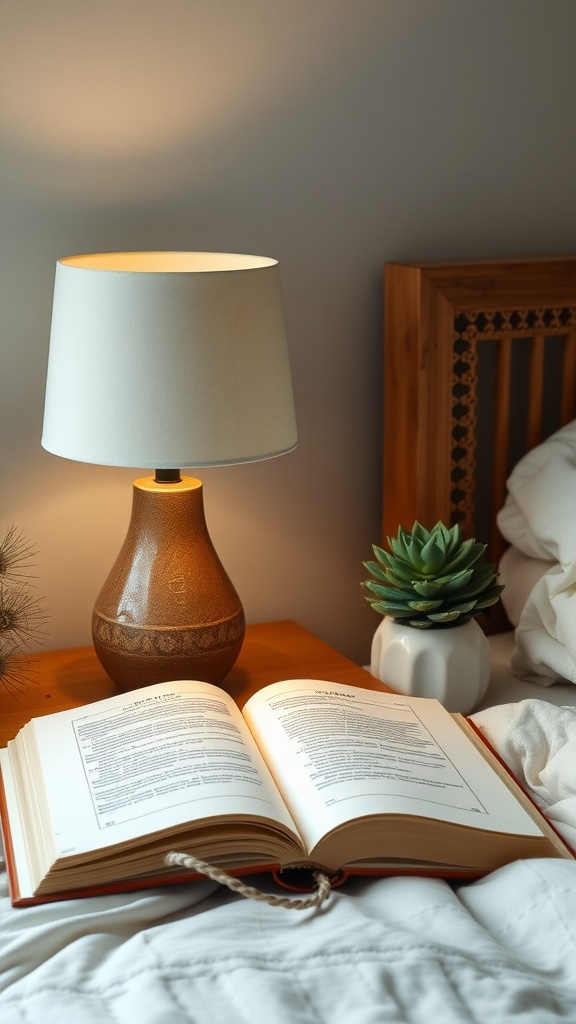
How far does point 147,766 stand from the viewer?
0.83m

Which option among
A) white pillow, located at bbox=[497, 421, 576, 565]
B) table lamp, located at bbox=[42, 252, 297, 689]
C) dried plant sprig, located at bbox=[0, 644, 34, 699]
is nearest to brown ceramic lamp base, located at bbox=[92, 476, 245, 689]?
table lamp, located at bbox=[42, 252, 297, 689]

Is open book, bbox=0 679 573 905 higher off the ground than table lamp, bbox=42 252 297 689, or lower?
lower

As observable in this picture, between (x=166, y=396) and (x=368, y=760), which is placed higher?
(x=166, y=396)

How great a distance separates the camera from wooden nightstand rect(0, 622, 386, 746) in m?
1.07

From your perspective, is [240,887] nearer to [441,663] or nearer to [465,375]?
[441,663]

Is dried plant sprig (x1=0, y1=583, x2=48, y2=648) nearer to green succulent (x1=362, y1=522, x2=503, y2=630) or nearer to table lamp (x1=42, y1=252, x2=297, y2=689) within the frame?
table lamp (x1=42, y1=252, x2=297, y2=689)

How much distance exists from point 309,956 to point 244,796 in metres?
0.14

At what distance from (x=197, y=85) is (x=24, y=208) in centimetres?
25

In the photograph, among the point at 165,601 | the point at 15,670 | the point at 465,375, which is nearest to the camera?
the point at 165,601

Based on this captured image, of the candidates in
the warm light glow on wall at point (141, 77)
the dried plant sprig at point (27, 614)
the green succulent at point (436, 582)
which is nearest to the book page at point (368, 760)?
the green succulent at point (436, 582)

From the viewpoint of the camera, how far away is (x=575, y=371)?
139 centimetres

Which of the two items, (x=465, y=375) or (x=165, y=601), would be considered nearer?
(x=165, y=601)

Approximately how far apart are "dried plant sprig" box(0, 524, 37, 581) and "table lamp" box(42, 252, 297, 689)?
8.3 inches

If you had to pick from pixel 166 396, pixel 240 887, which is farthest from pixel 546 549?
pixel 240 887
